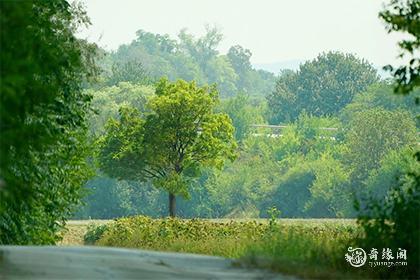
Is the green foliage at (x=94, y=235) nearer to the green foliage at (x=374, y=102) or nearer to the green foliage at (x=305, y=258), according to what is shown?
the green foliage at (x=305, y=258)

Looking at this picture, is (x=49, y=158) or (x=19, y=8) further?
(x=49, y=158)

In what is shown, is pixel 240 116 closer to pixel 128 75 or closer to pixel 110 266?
pixel 128 75

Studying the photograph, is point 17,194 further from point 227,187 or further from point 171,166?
point 227,187

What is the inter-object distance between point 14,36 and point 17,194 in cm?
250

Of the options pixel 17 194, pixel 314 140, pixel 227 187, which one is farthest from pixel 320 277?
pixel 314 140

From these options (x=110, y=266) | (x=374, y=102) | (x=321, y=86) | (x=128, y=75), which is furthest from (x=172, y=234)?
(x=128, y=75)

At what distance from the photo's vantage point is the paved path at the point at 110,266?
14.6 meters

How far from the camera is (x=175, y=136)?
58594mm

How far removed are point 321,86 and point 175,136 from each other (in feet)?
292

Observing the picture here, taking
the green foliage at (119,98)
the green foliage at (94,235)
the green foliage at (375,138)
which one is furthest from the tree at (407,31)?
the green foliage at (119,98)

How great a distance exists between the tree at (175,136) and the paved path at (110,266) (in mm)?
39529

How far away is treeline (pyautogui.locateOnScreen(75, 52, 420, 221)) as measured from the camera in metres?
104

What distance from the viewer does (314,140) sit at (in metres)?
127

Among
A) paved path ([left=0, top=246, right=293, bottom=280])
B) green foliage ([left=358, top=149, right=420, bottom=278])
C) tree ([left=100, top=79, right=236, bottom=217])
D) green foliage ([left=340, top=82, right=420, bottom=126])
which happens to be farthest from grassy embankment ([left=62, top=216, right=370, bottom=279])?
green foliage ([left=340, top=82, right=420, bottom=126])
